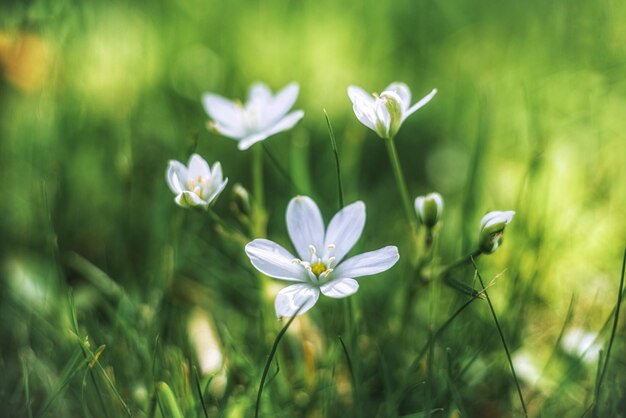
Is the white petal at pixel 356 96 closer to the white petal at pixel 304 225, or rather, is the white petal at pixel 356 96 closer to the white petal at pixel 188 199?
the white petal at pixel 304 225

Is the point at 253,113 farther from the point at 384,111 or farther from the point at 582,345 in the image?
the point at 582,345

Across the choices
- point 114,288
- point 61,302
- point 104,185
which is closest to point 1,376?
point 61,302

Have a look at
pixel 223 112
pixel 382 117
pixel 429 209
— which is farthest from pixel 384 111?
Result: pixel 223 112

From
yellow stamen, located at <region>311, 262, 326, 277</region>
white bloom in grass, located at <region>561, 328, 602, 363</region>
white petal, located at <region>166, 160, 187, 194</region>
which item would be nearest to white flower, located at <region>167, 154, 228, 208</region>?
white petal, located at <region>166, 160, 187, 194</region>

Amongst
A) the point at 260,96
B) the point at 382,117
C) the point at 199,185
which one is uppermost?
the point at 382,117

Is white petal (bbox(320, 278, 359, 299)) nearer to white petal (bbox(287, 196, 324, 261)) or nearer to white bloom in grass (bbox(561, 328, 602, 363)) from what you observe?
white petal (bbox(287, 196, 324, 261))

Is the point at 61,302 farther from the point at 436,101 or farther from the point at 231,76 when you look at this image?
the point at 436,101
